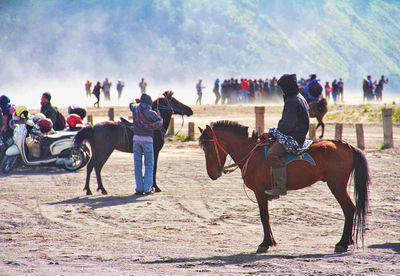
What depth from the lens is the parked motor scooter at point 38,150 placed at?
47.8ft

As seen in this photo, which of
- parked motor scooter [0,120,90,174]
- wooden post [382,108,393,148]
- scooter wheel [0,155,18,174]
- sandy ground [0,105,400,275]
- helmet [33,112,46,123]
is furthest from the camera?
wooden post [382,108,393,148]

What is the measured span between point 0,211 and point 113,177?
403 centimetres

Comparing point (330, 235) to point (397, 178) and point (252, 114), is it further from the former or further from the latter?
point (252, 114)

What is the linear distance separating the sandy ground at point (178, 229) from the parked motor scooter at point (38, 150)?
43 cm

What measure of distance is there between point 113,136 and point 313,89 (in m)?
8.49

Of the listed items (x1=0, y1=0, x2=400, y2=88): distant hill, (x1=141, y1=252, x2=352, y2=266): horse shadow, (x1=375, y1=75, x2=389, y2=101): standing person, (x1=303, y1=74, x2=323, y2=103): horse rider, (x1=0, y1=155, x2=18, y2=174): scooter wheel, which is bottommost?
(x1=141, y1=252, x2=352, y2=266): horse shadow

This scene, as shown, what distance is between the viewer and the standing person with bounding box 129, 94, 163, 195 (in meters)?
11.5

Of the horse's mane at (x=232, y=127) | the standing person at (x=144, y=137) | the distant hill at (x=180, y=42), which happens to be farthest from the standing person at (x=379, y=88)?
the horse's mane at (x=232, y=127)

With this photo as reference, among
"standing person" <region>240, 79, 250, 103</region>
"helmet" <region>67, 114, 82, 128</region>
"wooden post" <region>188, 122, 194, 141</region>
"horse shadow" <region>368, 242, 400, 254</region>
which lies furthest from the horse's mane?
"standing person" <region>240, 79, 250, 103</region>

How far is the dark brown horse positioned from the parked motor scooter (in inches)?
95.0

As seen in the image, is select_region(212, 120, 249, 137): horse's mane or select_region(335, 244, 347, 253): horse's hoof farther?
select_region(212, 120, 249, 137): horse's mane

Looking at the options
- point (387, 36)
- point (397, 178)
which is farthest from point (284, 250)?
point (387, 36)

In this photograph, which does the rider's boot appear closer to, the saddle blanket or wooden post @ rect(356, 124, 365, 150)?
the saddle blanket

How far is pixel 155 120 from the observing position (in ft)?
38.0
